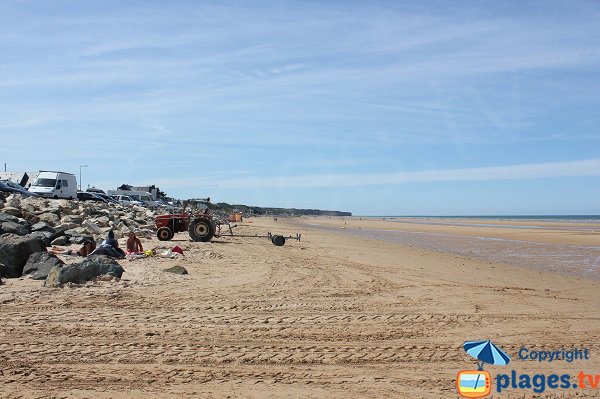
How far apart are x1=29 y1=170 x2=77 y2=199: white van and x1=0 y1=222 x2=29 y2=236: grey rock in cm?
2040

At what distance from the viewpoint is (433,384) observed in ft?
16.7

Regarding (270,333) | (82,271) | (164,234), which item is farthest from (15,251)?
(164,234)

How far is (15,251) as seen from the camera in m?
10.2

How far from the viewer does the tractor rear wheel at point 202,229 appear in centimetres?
2050

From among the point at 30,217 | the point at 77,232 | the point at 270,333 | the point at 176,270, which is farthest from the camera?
the point at 30,217

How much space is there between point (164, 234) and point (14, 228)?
648 centimetres

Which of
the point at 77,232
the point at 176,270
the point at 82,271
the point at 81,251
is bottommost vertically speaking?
the point at 176,270

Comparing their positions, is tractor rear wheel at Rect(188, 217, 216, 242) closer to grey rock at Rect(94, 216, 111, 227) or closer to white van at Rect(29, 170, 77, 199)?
grey rock at Rect(94, 216, 111, 227)

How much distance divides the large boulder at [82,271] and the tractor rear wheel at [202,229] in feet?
34.1

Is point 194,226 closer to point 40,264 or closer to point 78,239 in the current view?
point 78,239

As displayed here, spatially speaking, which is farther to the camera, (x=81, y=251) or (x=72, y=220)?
(x=72, y=220)

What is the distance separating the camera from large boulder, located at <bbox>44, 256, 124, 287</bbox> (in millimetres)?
8914

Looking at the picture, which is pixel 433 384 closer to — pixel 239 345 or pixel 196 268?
pixel 239 345

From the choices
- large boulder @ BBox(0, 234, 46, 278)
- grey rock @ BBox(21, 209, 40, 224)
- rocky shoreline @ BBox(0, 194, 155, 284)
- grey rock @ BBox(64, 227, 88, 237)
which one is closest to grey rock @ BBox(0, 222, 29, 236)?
rocky shoreline @ BBox(0, 194, 155, 284)
